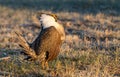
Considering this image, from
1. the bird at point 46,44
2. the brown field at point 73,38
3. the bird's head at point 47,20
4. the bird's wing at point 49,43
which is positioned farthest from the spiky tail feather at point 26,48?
the bird's head at point 47,20

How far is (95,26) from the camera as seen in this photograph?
49.9 feet

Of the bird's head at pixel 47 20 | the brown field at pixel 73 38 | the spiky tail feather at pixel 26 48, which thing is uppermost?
the bird's head at pixel 47 20

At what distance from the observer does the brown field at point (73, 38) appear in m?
8.96

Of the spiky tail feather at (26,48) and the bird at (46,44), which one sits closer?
the spiky tail feather at (26,48)

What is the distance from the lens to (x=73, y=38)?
42.0 feet

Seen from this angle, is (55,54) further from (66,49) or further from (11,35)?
(11,35)

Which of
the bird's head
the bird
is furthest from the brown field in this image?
the bird's head

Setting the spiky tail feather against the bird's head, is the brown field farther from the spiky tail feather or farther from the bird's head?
the bird's head

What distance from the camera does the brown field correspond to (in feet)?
29.4

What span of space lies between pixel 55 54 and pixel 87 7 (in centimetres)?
1239

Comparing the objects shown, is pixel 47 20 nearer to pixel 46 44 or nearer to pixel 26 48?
pixel 46 44

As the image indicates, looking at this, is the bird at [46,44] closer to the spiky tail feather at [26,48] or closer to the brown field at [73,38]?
the spiky tail feather at [26,48]

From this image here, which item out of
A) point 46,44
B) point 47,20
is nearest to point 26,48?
point 46,44

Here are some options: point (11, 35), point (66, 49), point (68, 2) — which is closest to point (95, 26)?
point (11, 35)
